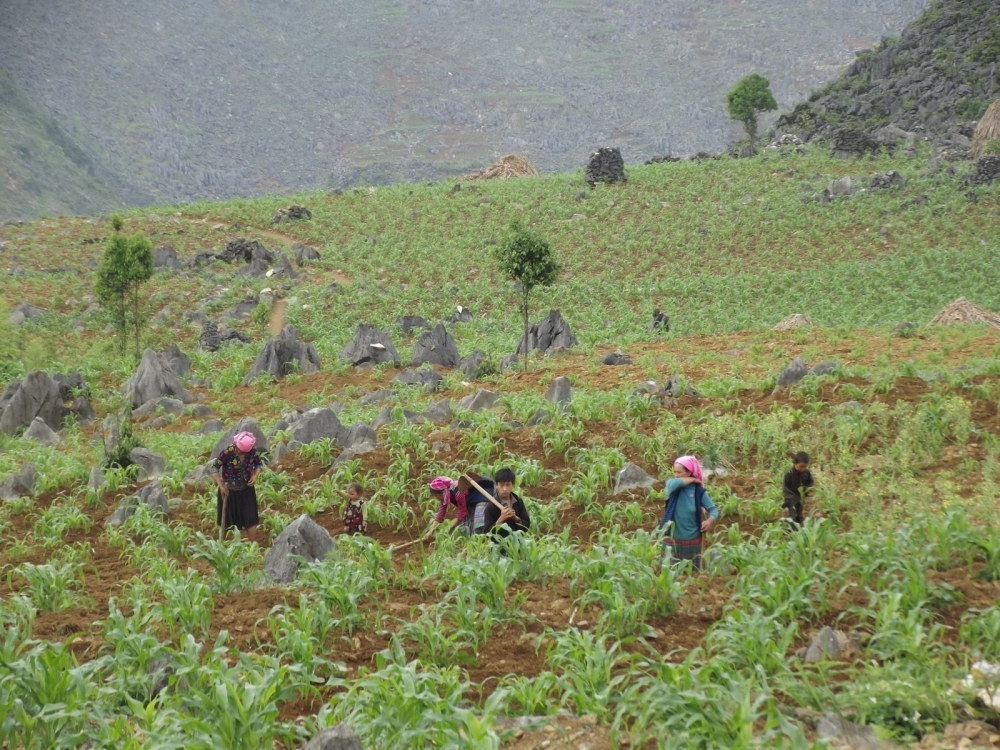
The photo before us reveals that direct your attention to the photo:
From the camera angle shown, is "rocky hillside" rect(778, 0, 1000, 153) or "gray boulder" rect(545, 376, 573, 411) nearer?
"gray boulder" rect(545, 376, 573, 411)

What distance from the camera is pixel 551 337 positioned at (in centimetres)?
2191

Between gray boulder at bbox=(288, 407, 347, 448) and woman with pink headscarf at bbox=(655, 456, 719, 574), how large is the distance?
22.4 ft

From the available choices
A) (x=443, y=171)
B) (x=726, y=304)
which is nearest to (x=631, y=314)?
(x=726, y=304)

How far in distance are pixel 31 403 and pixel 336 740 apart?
16.4 m

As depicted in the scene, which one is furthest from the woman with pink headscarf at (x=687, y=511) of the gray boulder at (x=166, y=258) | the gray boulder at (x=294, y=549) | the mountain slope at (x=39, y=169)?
the mountain slope at (x=39, y=169)

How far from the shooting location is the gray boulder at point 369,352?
69.7ft

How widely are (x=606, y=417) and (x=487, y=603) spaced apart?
6.67m

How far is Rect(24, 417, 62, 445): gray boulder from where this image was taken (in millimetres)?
16328

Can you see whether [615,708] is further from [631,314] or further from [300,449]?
[631,314]

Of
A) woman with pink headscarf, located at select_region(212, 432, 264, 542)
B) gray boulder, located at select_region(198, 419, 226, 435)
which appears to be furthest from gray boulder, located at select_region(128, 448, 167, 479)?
woman with pink headscarf, located at select_region(212, 432, 264, 542)

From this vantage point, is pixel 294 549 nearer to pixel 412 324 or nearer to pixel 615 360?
pixel 615 360

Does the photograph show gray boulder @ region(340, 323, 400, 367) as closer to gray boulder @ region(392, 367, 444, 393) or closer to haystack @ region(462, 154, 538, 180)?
gray boulder @ region(392, 367, 444, 393)

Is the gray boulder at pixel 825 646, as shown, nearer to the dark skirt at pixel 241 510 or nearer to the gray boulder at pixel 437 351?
the dark skirt at pixel 241 510

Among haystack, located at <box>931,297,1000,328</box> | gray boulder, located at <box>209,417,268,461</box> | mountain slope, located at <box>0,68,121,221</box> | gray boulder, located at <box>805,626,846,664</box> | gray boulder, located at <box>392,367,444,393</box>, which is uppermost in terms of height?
mountain slope, located at <box>0,68,121,221</box>
